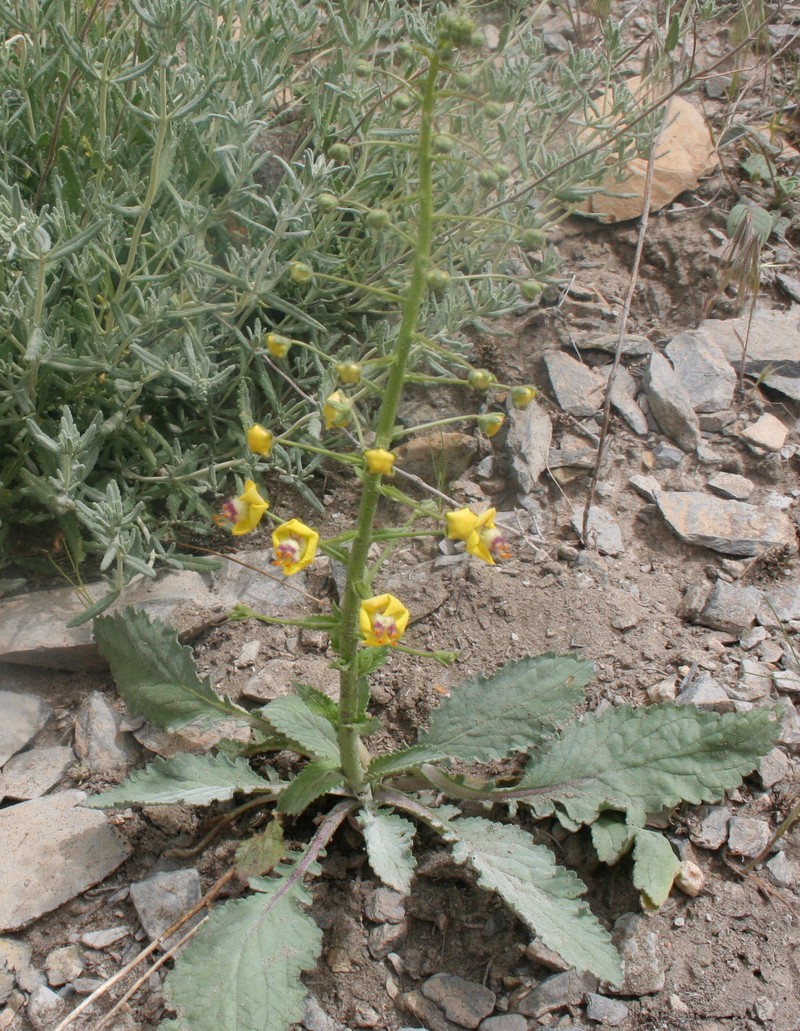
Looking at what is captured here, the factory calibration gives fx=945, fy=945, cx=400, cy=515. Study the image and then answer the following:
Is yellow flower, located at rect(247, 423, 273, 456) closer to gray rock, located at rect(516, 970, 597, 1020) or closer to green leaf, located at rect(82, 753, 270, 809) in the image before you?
green leaf, located at rect(82, 753, 270, 809)

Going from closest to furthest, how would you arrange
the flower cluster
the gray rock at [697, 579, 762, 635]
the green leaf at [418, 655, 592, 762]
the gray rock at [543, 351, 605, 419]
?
the flower cluster
the green leaf at [418, 655, 592, 762]
the gray rock at [697, 579, 762, 635]
the gray rock at [543, 351, 605, 419]

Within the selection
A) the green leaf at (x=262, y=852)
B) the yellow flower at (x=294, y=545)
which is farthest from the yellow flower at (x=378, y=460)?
the green leaf at (x=262, y=852)

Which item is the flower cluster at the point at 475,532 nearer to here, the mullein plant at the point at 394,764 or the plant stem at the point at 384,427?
the mullein plant at the point at 394,764

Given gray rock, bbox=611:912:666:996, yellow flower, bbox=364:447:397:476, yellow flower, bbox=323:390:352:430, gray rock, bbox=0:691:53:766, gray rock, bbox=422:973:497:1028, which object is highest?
yellow flower, bbox=323:390:352:430

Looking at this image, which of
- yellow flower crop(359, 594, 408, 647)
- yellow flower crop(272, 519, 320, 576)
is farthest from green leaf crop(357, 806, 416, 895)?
yellow flower crop(272, 519, 320, 576)

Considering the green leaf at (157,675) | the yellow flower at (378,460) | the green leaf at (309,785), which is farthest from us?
the green leaf at (157,675)

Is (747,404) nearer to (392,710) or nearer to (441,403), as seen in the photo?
(441,403)
